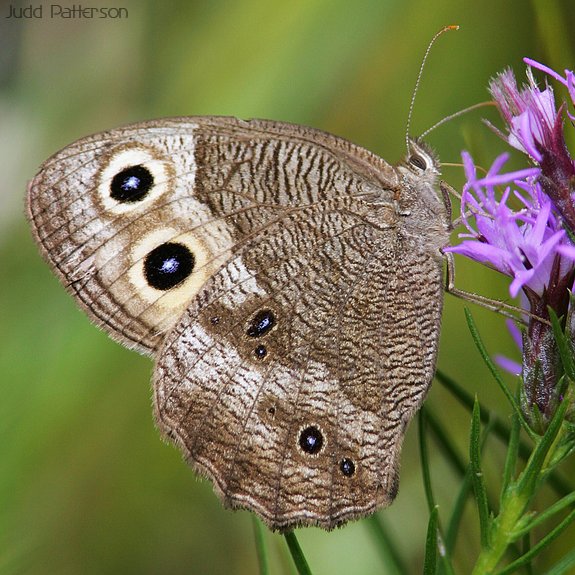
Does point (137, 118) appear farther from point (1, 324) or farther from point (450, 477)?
point (450, 477)

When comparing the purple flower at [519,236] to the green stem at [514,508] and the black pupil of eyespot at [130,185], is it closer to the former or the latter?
the green stem at [514,508]

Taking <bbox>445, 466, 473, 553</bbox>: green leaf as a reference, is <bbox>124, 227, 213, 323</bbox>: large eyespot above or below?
above

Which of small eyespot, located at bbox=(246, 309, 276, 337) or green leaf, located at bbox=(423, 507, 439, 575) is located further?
small eyespot, located at bbox=(246, 309, 276, 337)

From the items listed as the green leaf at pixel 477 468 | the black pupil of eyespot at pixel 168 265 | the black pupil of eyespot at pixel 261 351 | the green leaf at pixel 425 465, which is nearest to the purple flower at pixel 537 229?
the green leaf at pixel 477 468

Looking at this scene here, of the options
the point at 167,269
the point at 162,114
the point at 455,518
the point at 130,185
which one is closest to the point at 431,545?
the point at 455,518

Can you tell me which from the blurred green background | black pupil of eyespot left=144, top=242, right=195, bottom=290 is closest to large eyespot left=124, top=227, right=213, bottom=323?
black pupil of eyespot left=144, top=242, right=195, bottom=290

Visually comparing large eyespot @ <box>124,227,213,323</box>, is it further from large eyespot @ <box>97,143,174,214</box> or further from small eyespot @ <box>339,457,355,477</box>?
small eyespot @ <box>339,457,355,477</box>

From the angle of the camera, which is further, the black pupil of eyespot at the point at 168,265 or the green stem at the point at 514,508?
the black pupil of eyespot at the point at 168,265

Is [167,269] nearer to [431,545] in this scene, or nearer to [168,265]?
[168,265]
